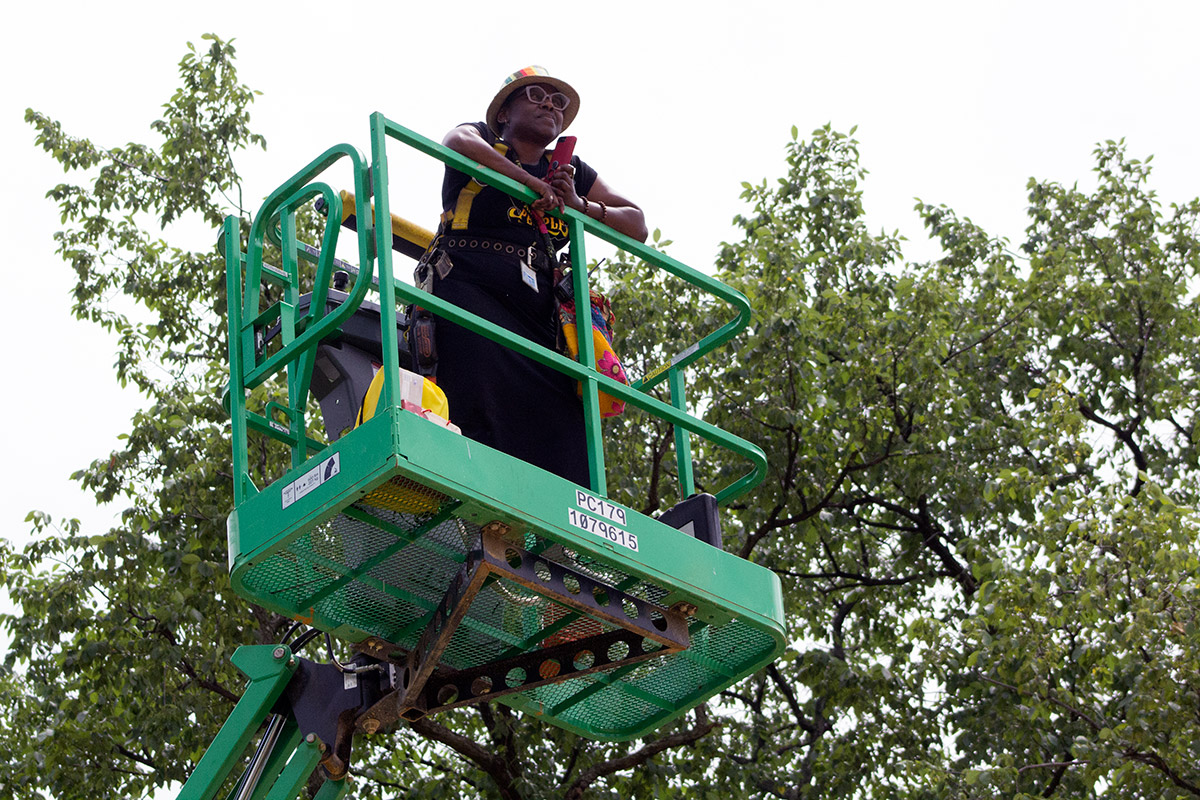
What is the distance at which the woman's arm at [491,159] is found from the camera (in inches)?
226

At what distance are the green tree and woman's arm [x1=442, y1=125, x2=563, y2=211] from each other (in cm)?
524

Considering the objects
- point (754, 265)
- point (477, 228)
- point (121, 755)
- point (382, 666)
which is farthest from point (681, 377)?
point (121, 755)

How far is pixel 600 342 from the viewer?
19.9 feet

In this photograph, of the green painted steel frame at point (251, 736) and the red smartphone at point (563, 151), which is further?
the red smartphone at point (563, 151)

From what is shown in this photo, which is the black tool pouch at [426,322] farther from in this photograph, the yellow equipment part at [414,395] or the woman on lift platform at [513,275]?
the yellow equipment part at [414,395]

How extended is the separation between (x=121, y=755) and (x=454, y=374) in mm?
6630

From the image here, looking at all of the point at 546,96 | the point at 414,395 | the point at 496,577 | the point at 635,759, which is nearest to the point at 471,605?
the point at 496,577

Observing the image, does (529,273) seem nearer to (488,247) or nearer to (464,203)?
(488,247)

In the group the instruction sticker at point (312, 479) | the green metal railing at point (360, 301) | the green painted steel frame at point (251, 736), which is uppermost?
the green metal railing at point (360, 301)

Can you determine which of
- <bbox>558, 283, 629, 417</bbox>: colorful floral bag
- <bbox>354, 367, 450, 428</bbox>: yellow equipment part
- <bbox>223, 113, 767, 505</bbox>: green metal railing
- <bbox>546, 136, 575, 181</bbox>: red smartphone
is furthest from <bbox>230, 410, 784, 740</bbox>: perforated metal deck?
<bbox>546, 136, 575, 181</bbox>: red smartphone

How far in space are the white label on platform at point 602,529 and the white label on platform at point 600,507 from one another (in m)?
0.03

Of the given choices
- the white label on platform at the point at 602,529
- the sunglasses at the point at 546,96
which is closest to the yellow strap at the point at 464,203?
the sunglasses at the point at 546,96

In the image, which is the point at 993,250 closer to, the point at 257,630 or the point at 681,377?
the point at 257,630

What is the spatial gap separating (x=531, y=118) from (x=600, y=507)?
1.87 meters
